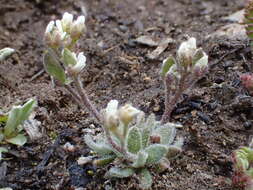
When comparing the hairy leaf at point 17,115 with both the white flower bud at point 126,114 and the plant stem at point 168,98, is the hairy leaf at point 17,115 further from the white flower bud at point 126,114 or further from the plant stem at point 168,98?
the plant stem at point 168,98

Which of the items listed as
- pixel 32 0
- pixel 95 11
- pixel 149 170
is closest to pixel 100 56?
pixel 95 11

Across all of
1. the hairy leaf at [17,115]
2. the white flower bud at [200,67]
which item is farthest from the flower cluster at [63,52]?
the white flower bud at [200,67]

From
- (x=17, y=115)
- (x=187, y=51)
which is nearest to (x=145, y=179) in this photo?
(x=187, y=51)

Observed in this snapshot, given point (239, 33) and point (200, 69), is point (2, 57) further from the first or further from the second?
point (239, 33)

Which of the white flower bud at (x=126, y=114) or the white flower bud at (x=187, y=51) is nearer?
the white flower bud at (x=126, y=114)

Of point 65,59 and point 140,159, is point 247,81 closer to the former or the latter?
point 140,159

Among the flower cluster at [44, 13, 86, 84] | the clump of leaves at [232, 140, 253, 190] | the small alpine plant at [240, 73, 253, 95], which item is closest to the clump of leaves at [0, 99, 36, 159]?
the flower cluster at [44, 13, 86, 84]

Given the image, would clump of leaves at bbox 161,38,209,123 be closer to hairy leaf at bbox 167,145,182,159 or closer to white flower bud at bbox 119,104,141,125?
hairy leaf at bbox 167,145,182,159
